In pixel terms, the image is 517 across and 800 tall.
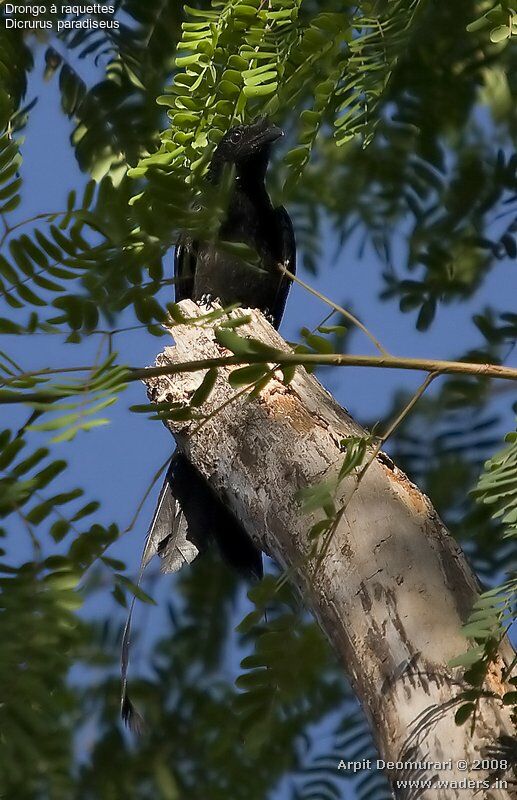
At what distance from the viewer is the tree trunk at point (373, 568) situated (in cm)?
178

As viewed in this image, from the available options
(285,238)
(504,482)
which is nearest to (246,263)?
(504,482)

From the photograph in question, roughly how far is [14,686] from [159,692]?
1.73 metres

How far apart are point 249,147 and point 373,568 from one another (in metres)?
1.98

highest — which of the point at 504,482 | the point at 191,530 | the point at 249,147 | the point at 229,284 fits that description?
the point at 249,147

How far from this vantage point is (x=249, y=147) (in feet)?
11.9

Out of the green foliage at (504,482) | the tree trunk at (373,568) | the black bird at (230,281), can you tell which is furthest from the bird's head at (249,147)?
the green foliage at (504,482)

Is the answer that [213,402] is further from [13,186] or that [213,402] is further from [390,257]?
[13,186]

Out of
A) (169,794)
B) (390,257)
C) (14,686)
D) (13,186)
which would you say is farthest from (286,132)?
(14,686)

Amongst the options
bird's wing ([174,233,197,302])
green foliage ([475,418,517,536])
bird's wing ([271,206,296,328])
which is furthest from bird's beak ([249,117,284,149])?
green foliage ([475,418,517,536])

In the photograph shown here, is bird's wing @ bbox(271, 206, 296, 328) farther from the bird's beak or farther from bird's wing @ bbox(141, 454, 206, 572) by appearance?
bird's wing @ bbox(141, 454, 206, 572)

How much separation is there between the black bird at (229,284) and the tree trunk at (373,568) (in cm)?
27

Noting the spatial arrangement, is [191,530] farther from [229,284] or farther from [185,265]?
[185,265]

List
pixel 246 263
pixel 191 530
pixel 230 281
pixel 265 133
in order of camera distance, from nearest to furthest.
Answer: pixel 246 263 → pixel 191 530 → pixel 265 133 → pixel 230 281

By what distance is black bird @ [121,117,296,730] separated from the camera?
121 inches
